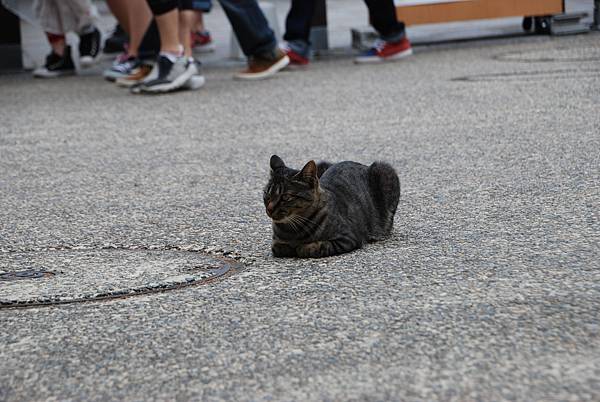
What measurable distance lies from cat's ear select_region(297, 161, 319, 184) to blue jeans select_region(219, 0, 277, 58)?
5663 mm

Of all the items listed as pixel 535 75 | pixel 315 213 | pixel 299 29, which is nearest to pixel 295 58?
pixel 299 29

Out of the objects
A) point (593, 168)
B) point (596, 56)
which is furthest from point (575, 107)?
point (596, 56)

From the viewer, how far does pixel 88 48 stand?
11672 millimetres

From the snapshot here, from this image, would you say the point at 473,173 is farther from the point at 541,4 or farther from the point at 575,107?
the point at 541,4

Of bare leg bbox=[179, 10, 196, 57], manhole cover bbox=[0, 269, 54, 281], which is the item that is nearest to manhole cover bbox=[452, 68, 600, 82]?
bare leg bbox=[179, 10, 196, 57]

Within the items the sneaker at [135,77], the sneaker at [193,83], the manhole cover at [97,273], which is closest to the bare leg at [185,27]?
the sneaker at [193,83]

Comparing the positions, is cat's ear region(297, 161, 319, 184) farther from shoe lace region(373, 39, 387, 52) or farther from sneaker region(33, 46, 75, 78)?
sneaker region(33, 46, 75, 78)

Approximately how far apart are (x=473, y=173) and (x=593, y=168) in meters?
0.56

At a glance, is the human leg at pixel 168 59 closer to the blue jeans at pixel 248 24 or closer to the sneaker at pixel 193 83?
the sneaker at pixel 193 83

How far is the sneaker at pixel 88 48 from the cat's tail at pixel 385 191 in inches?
291

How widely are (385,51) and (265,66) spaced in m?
1.37

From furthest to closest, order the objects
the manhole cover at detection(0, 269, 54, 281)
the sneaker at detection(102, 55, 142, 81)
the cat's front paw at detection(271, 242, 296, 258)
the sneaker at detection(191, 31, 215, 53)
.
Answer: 1. the sneaker at detection(191, 31, 215, 53)
2. the sneaker at detection(102, 55, 142, 81)
3. the cat's front paw at detection(271, 242, 296, 258)
4. the manhole cover at detection(0, 269, 54, 281)

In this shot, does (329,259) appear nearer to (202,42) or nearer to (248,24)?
(248,24)

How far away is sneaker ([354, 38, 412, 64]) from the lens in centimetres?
1088
